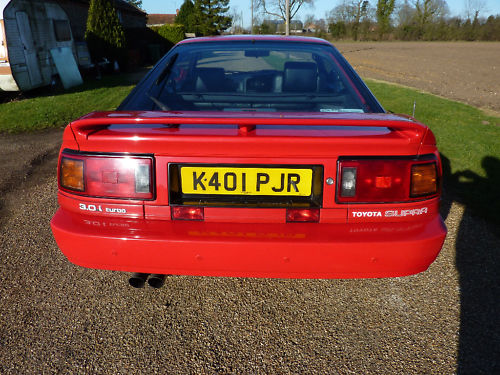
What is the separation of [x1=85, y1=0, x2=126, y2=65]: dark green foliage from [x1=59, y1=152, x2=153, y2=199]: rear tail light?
599 inches

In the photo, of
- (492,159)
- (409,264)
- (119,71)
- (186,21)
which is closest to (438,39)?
(186,21)

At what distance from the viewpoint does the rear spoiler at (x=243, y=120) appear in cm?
168

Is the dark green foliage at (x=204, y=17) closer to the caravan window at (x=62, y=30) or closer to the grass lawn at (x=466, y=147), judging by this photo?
the caravan window at (x=62, y=30)

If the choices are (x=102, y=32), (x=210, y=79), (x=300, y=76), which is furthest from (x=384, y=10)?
(x=210, y=79)

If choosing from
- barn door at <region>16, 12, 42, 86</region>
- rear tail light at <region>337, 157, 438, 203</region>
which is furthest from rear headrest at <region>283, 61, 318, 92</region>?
barn door at <region>16, 12, 42, 86</region>

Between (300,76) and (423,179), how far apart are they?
124cm

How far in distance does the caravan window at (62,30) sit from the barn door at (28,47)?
191 centimetres

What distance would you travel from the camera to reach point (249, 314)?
2293 mm

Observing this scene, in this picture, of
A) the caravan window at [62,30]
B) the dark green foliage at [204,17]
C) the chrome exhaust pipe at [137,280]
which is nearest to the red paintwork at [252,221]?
the chrome exhaust pipe at [137,280]

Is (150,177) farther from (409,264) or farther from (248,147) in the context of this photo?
(409,264)

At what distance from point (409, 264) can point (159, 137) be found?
4.14ft

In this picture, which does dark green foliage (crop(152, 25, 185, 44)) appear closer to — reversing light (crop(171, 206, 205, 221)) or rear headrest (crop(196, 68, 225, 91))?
rear headrest (crop(196, 68, 225, 91))

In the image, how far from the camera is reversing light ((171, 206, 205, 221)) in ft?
6.11

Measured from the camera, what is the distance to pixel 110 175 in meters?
1.84
